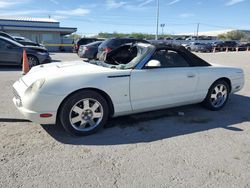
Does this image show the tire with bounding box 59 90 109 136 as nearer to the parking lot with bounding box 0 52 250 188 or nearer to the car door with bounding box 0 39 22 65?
the parking lot with bounding box 0 52 250 188

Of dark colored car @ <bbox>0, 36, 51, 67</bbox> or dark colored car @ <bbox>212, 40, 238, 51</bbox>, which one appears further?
dark colored car @ <bbox>212, 40, 238, 51</bbox>

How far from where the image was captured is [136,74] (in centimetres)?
411

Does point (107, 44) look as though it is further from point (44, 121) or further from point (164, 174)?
point (164, 174)

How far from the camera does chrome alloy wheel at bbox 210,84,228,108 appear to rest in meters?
5.30

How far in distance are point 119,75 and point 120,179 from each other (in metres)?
1.75

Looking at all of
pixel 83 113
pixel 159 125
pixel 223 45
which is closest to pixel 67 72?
pixel 83 113

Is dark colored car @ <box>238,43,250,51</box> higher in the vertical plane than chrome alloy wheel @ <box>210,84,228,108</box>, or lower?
higher

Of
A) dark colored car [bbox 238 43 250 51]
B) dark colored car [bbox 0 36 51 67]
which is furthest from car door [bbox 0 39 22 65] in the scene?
dark colored car [bbox 238 43 250 51]

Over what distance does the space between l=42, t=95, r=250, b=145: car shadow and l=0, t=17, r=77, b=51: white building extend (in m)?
28.4

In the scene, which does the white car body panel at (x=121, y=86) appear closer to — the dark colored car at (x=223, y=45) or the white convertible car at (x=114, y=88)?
the white convertible car at (x=114, y=88)

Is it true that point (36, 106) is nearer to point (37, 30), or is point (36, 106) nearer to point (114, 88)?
point (114, 88)

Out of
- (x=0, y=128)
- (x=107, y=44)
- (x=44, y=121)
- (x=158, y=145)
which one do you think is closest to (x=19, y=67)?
(x=107, y=44)

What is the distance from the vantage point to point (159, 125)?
14.5 feet

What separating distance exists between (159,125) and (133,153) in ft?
3.79
